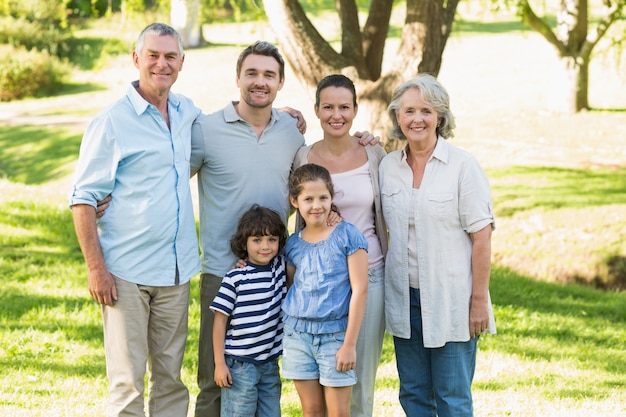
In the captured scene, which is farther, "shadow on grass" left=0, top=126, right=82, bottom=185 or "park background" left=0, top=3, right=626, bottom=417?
"shadow on grass" left=0, top=126, right=82, bottom=185

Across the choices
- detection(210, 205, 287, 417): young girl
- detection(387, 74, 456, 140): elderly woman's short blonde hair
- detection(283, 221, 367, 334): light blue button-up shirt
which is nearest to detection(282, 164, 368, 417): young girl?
detection(283, 221, 367, 334): light blue button-up shirt

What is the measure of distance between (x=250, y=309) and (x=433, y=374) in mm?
914

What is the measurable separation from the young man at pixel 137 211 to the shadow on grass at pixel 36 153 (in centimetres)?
1171

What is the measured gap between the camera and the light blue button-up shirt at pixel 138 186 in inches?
150

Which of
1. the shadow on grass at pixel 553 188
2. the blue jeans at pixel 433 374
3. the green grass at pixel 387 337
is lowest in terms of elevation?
the green grass at pixel 387 337

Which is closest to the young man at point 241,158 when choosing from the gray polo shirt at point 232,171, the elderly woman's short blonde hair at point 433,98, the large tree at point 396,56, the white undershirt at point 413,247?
the gray polo shirt at point 232,171

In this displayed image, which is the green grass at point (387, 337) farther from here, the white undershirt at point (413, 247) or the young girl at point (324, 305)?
the white undershirt at point (413, 247)

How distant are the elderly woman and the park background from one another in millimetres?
1163

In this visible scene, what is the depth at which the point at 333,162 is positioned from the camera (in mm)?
4113

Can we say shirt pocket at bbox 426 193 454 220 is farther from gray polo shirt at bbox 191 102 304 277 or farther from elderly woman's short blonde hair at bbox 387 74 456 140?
gray polo shirt at bbox 191 102 304 277

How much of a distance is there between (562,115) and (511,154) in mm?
3055

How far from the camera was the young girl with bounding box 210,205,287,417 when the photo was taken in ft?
13.0

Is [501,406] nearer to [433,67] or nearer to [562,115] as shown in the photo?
[433,67]

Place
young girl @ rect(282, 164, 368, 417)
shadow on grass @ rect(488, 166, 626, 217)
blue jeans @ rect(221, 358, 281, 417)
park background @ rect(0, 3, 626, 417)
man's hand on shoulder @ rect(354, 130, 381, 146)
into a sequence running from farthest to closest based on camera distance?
1. shadow on grass @ rect(488, 166, 626, 217)
2. park background @ rect(0, 3, 626, 417)
3. man's hand on shoulder @ rect(354, 130, 381, 146)
4. blue jeans @ rect(221, 358, 281, 417)
5. young girl @ rect(282, 164, 368, 417)
